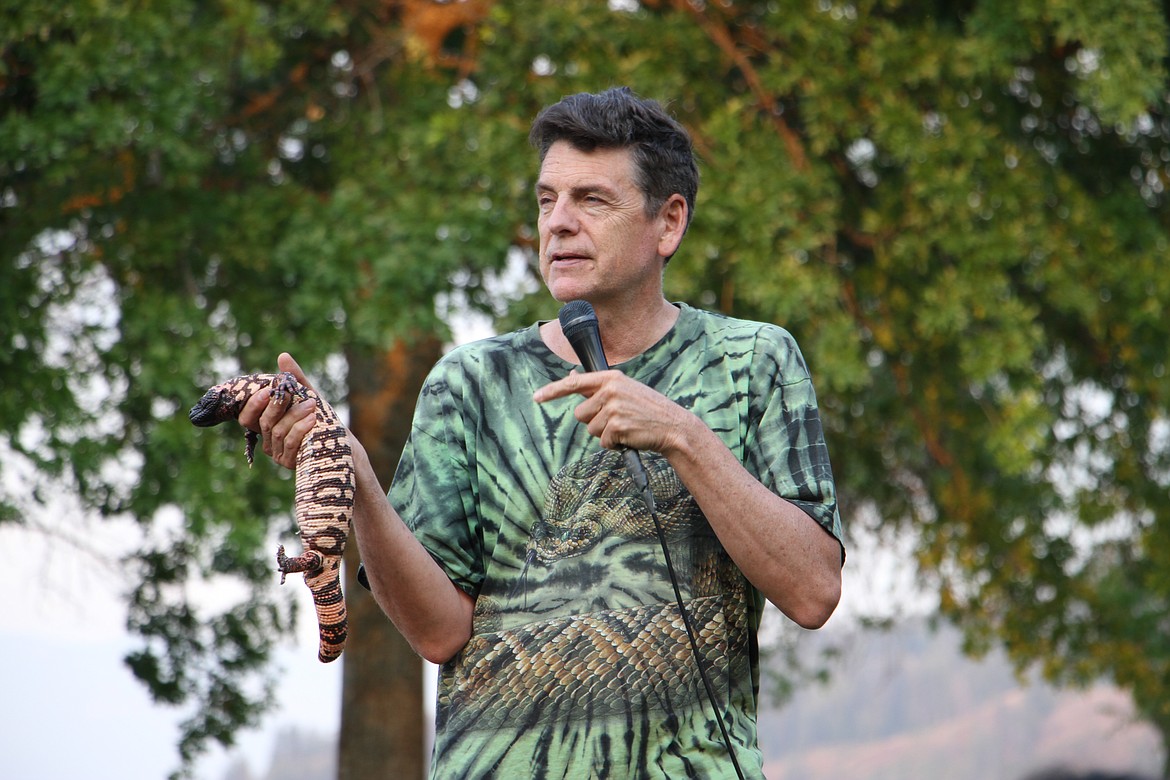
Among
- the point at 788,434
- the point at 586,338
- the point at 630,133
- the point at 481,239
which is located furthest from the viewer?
the point at 481,239

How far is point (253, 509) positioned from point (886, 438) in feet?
14.3

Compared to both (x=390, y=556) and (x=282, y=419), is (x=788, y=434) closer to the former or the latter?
(x=390, y=556)

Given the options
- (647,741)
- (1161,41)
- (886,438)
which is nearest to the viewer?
(647,741)

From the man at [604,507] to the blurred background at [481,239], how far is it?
4128mm

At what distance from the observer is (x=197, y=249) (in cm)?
780

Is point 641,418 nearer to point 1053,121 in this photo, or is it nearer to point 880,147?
point 880,147

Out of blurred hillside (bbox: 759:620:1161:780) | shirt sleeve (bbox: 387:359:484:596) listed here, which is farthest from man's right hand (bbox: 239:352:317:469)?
blurred hillside (bbox: 759:620:1161:780)

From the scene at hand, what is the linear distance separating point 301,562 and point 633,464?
0.53 metres

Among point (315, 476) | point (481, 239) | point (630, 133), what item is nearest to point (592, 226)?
point (630, 133)

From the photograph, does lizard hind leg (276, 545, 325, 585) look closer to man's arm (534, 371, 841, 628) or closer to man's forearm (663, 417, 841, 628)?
man's arm (534, 371, 841, 628)

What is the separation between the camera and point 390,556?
242 centimetres

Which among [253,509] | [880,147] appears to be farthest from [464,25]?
[253,509]

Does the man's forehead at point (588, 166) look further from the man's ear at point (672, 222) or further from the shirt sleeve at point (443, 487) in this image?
the shirt sleeve at point (443, 487)

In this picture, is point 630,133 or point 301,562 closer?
point 301,562
